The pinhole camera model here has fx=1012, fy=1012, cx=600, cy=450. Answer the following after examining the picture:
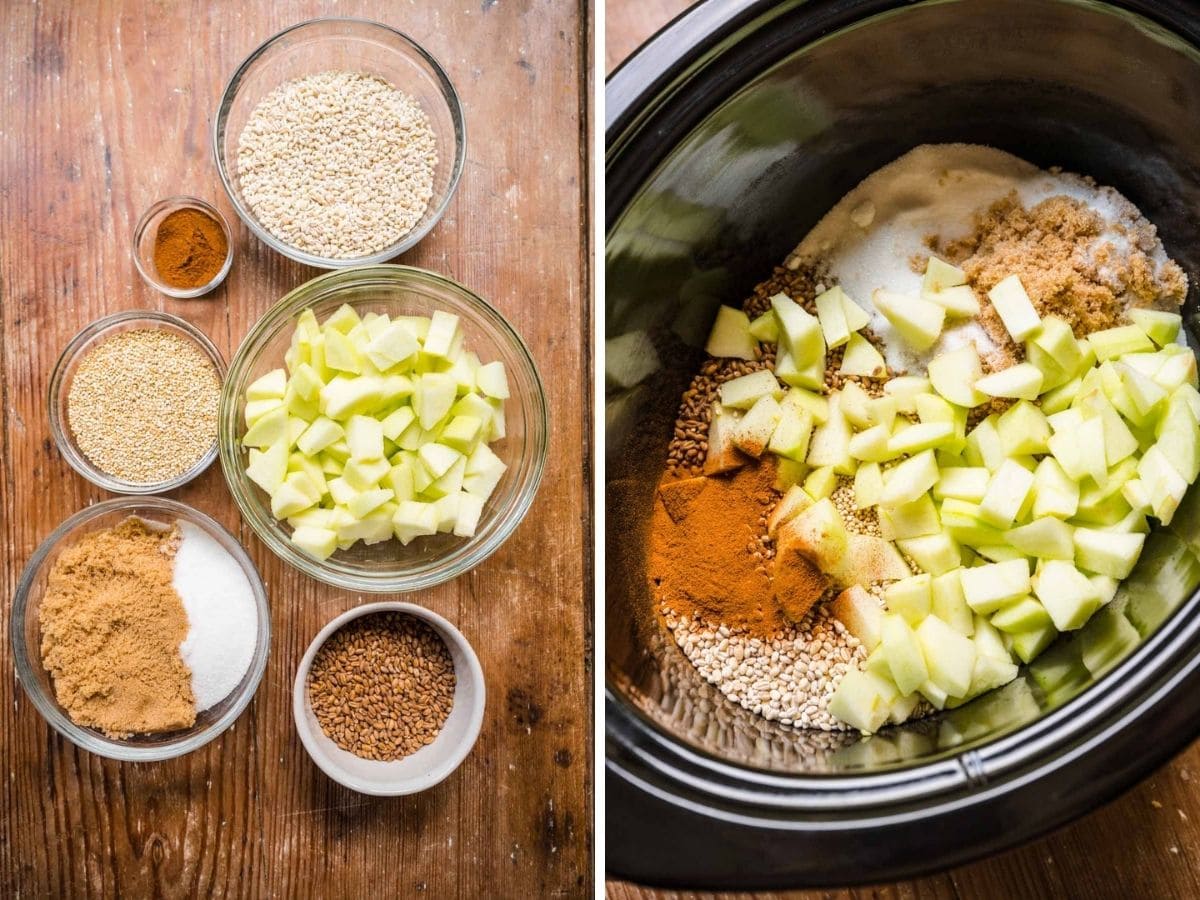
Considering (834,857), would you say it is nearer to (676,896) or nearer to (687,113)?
(676,896)

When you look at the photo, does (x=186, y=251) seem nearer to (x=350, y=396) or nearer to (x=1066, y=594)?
(x=350, y=396)

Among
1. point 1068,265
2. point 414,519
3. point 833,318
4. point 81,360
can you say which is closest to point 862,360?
point 833,318

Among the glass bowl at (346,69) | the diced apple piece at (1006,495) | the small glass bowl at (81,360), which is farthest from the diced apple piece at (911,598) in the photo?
the small glass bowl at (81,360)

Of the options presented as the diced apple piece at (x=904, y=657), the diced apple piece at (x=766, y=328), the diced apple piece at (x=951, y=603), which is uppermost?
the diced apple piece at (x=766, y=328)

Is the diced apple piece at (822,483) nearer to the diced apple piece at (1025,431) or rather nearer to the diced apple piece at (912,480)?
the diced apple piece at (912,480)

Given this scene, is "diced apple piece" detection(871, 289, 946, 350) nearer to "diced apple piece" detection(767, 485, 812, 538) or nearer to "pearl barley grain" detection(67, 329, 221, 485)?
"diced apple piece" detection(767, 485, 812, 538)

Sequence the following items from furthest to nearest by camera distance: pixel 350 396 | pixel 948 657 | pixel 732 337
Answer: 1. pixel 732 337
2. pixel 948 657
3. pixel 350 396
